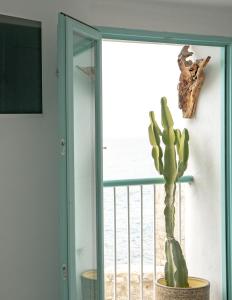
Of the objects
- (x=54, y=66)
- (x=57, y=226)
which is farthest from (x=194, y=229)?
(x=54, y=66)

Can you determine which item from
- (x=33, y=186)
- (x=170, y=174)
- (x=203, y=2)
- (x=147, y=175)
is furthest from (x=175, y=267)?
(x=203, y=2)

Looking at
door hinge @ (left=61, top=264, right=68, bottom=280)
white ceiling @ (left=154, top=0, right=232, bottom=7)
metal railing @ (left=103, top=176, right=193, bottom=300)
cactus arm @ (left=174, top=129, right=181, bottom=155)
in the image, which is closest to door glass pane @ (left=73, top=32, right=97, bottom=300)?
door hinge @ (left=61, top=264, right=68, bottom=280)

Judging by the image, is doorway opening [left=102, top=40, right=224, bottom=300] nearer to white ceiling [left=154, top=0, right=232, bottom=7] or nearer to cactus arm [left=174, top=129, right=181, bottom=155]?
cactus arm [left=174, top=129, right=181, bottom=155]

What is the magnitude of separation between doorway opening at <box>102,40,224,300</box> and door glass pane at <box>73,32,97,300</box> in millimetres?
1088

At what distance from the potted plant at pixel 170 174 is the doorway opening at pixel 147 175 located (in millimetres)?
213

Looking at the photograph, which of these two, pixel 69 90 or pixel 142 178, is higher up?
pixel 69 90

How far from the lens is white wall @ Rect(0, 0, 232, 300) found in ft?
9.50

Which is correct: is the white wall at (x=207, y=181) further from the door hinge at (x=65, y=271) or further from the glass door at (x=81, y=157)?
the door hinge at (x=65, y=271)

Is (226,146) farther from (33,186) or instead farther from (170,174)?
(33,186)

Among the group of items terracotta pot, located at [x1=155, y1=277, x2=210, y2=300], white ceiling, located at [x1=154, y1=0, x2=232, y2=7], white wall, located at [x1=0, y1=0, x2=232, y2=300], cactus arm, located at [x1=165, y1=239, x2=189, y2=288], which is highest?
white ceiling, located at [x1=154, y1=0, x2=232, y2=7]

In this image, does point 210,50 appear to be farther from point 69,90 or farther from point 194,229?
point 69,90

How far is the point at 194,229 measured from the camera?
14.9ft

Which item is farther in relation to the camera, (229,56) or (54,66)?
(229,56)

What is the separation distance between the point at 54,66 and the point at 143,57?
1.81 meters
